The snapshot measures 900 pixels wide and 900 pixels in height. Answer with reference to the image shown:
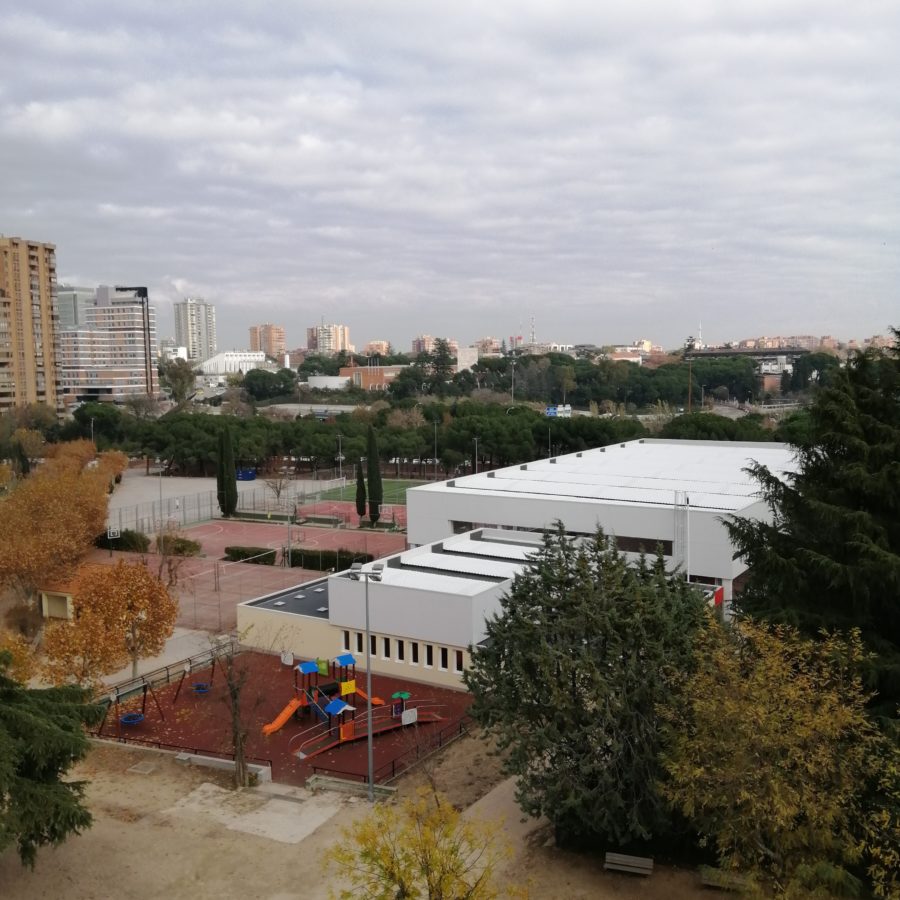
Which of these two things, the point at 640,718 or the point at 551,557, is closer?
the point at 640,718

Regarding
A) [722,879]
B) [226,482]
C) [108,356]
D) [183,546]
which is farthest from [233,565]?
[108,356]

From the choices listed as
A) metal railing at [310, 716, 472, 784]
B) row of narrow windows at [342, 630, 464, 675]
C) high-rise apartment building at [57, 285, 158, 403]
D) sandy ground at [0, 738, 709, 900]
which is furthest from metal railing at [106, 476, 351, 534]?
high-rise apartment building at [57, 285, 158, 403]

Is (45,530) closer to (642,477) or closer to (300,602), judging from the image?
(300,602)

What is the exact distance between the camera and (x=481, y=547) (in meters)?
28.6

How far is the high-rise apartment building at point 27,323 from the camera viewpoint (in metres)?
90.7

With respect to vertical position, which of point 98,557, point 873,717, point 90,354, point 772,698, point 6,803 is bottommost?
point 98,557

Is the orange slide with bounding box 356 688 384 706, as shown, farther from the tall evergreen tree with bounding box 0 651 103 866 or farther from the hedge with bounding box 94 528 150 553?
the hedge with bounding box 94 528 150 553

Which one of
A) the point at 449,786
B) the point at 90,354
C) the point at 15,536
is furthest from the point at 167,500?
the point at 90,354

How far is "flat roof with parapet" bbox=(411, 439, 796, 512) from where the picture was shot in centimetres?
3162

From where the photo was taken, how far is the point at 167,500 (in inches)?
2178

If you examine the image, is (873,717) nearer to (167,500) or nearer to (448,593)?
(448,593)

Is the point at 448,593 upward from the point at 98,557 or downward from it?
upward

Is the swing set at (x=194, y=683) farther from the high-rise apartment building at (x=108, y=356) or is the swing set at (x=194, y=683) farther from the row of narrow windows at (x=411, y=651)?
the high-rise apartment building at (x=108, y=356)

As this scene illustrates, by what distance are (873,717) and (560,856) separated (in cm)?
554
